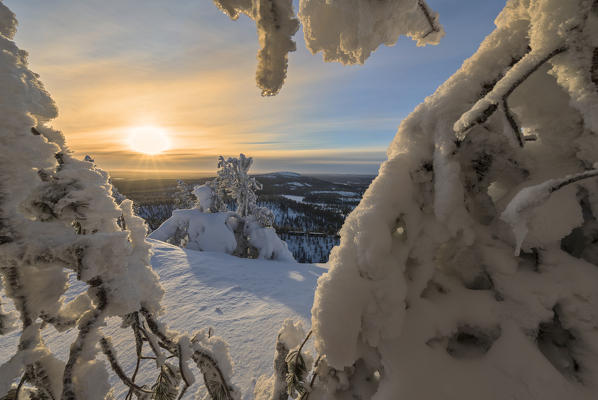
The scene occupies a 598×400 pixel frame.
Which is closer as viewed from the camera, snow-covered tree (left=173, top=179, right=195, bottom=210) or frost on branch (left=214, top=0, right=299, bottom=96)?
frost on branch (left=214, top=0, right=299, bottom=96)

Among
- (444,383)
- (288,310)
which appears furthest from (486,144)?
(288,310)

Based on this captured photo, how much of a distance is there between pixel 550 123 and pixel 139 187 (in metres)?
158

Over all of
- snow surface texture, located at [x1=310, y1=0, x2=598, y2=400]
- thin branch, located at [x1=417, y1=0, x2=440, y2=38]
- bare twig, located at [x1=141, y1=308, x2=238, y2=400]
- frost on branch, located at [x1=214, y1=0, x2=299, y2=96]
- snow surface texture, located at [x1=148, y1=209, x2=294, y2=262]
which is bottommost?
snow surface texture, located at [x1=148, y1=209, x2=294, y2=262]

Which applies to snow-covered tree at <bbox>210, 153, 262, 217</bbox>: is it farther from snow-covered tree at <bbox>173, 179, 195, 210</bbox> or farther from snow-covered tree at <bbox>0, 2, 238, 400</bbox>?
snow-covered tree at <bbox>0, 2, 238, 400</bbox>

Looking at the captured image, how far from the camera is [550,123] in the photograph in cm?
122

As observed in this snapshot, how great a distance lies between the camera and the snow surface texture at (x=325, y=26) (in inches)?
34.1

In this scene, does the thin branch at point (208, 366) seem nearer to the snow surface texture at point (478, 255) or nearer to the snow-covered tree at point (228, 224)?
the snow surface texture at point (478, 255)

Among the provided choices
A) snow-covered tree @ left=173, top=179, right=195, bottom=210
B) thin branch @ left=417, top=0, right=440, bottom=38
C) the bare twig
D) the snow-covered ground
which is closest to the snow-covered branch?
thin branch @ left=417, top=0, right=440, bottom=38

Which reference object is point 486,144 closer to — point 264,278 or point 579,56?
point 579,56

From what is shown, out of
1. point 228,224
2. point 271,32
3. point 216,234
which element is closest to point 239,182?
point 228,224

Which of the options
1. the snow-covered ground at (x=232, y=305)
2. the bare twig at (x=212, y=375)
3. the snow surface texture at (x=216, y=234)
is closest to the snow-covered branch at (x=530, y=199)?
the bare twig at (x=212, y=375)

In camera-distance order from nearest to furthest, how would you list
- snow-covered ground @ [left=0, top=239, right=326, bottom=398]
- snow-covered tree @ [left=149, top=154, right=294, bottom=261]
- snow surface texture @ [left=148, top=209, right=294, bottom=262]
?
snow-covered ground @ [left=0, top=239, right=326, bottom=398] < snow surface texture @ [left=148, top=209, right=294, bottom=262] < snow-covered tree @ [left=149, top=154, right=294, bottom=261]

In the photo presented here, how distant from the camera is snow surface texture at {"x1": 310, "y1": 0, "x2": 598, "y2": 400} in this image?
109 cm

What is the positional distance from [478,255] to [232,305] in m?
8.49
